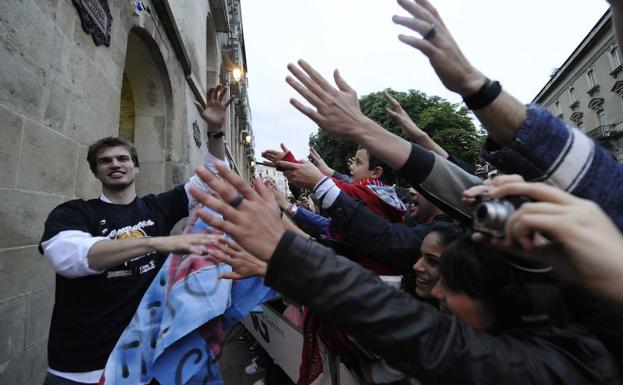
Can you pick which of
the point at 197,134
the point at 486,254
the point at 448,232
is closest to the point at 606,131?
the point at 197,134

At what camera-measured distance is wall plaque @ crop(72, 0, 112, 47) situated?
2.70 m

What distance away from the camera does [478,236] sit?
0.89 m

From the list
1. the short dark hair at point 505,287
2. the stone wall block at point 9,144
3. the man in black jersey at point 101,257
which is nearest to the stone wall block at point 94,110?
the stone wall block at point 9,144

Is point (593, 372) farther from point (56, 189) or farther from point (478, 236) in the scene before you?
point (56, 189)

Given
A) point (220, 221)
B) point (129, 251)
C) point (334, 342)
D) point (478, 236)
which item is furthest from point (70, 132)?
point (478, 236)

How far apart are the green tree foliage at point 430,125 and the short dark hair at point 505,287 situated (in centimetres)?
1706

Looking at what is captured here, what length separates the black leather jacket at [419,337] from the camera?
771mm

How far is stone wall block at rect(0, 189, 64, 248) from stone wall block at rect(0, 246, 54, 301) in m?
0.06

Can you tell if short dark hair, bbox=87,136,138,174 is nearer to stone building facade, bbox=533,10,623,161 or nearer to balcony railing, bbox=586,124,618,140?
stone building facade, bbox=533,10,623,161

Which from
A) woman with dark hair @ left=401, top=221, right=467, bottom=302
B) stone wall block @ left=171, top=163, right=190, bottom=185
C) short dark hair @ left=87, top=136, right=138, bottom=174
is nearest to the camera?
woman with dark hair @ left=401, top=221, right=467, bottom=302

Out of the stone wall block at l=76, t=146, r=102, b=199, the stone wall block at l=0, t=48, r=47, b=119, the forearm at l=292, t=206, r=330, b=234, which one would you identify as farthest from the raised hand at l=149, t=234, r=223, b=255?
the forearm at l=292, t=206, r=330, b=234

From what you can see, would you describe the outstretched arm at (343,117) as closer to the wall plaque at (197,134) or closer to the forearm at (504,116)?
the forearm at (504,116)

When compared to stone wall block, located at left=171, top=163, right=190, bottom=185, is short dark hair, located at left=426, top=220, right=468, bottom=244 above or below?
above

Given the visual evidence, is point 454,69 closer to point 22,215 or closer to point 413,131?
point 413,131
